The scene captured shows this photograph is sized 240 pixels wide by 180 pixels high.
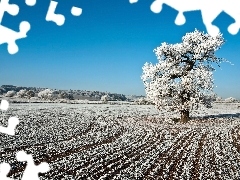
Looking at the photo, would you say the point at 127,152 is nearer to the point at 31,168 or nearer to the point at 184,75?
the point at 31,168

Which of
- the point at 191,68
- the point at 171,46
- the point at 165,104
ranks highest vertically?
the point at 171,46

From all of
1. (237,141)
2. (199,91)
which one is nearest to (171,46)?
(199,91)

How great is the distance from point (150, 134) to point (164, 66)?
14.9 m

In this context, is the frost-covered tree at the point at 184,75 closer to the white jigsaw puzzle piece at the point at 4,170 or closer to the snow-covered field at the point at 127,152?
the snow-covered field at the point at 127,152

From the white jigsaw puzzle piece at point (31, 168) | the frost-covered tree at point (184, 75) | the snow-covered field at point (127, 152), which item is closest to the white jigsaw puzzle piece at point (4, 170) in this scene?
the snow-covered field at point (127, 152)

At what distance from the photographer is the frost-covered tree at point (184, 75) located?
145ft

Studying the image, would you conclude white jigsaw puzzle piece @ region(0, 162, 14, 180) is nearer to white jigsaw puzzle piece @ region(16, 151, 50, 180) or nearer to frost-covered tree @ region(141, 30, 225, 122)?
white jigsaw puzzle piece @ region(16, 151, 50, 180)

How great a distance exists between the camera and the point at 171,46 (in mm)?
45906

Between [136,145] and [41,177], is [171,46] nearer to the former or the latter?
[136,145]

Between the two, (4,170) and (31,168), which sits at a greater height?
(31,168)

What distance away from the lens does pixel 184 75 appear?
45.6m

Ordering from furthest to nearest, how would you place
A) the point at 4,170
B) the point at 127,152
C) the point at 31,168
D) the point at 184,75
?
the point at 184,75
the point at 127,152
the point at 4,170
the point at 31,168

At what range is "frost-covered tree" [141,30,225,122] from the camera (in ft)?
145

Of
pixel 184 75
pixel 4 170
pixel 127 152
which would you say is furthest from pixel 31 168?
pixel 184 75
